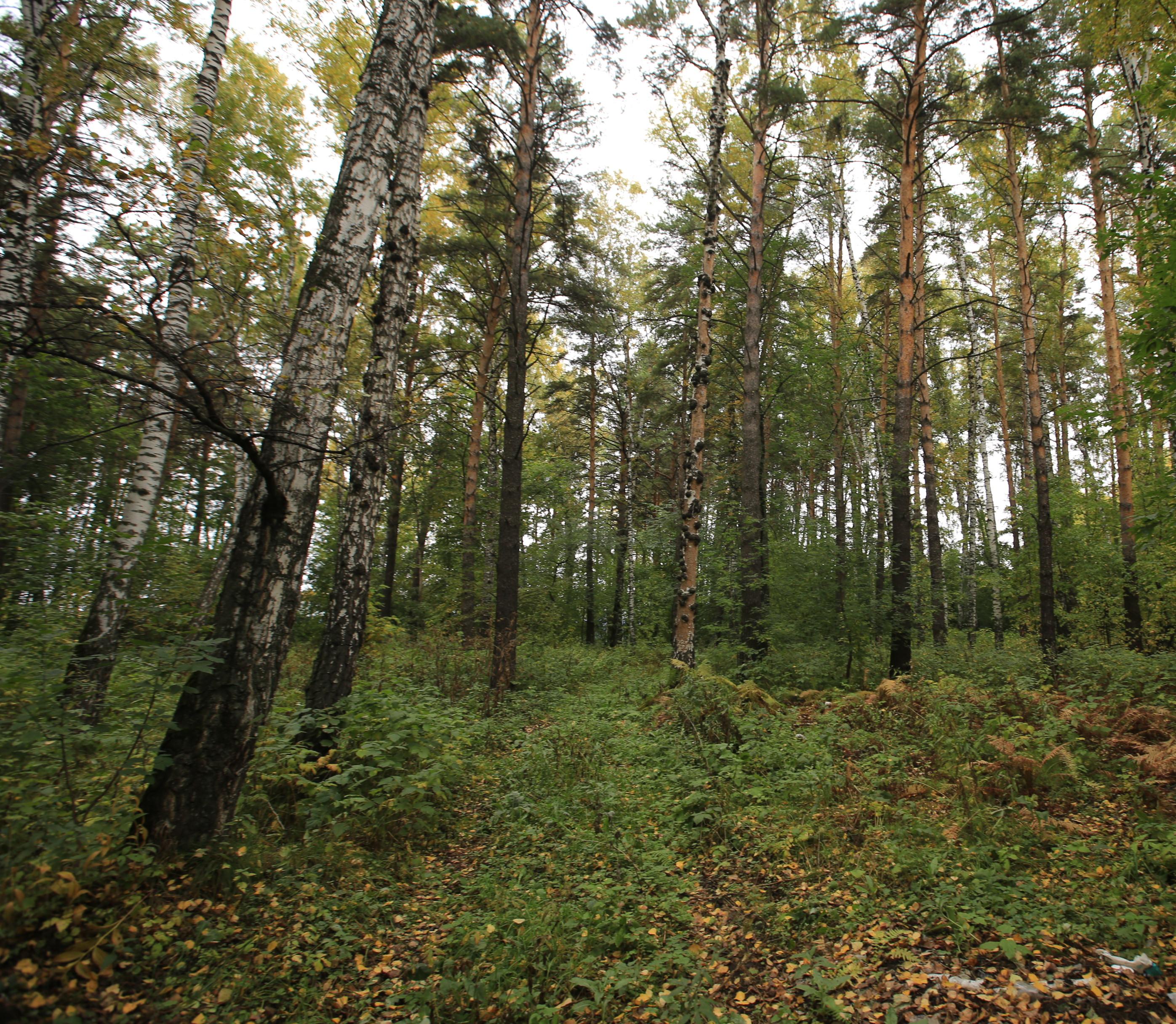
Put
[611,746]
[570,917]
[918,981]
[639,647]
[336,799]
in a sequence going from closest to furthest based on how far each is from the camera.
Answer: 1. [918,981]
2. [570,917]
3. [336,799]
4. [611,746]
5. [639,647]

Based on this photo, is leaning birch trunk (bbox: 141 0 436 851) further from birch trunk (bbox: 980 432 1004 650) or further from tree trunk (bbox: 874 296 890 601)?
birch trunk (bbox: 980 432 1004 650)

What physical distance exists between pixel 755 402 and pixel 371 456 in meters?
7.89

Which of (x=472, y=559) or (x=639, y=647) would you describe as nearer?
(x=472, y=559)

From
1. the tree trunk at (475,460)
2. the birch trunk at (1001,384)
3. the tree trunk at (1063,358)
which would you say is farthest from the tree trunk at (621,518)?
the tree trunk at (1063,358)

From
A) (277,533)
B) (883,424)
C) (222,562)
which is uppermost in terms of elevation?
(883,424)

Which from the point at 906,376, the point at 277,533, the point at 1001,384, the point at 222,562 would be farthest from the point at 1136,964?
the point at 1001,384

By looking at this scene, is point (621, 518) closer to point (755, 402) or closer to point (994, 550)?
point (755, 402)

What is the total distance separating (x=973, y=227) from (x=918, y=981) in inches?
691

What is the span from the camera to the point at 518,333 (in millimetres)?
9930

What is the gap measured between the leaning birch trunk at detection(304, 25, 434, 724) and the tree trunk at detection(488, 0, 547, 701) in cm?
287

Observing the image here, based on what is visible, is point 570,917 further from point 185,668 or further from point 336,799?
point 185,668

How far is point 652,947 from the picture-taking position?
132 inches

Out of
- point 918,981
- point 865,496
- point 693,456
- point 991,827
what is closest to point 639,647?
point 693,456

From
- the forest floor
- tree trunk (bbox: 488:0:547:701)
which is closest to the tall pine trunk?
the forest floor
